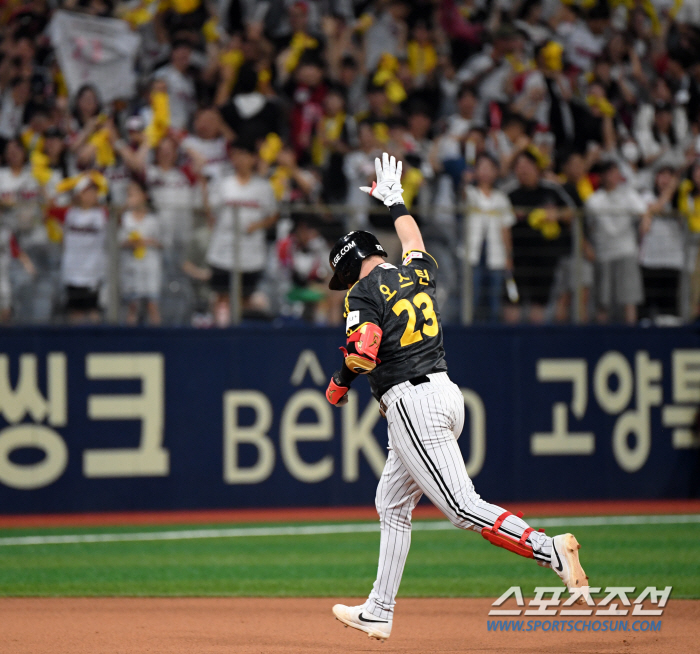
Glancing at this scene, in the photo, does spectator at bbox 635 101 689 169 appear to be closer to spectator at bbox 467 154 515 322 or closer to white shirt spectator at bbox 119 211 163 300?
spectator at bbox 467 154 515 322

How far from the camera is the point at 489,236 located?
41.1 ft

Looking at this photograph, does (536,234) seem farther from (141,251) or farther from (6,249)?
(6,249)

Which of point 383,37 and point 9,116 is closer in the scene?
point 9,116

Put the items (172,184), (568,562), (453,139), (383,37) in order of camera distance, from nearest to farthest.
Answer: (568,562) → (172,184) → (453,139) → (383,37)

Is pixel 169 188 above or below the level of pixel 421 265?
above

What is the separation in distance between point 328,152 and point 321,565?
250 inches

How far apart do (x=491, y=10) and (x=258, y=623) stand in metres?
12.4

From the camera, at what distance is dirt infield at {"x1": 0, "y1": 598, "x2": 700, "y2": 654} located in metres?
6.27

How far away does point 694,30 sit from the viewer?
683 inches

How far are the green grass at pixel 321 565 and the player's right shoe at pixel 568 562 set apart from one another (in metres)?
2.55

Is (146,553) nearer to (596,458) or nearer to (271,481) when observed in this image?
(271,481)

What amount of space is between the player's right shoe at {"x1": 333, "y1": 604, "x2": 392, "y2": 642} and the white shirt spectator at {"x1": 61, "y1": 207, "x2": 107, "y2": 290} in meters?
6.87

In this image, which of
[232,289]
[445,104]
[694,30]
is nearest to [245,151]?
[232,289]

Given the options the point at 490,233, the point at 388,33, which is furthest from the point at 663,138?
the point at 388,33
